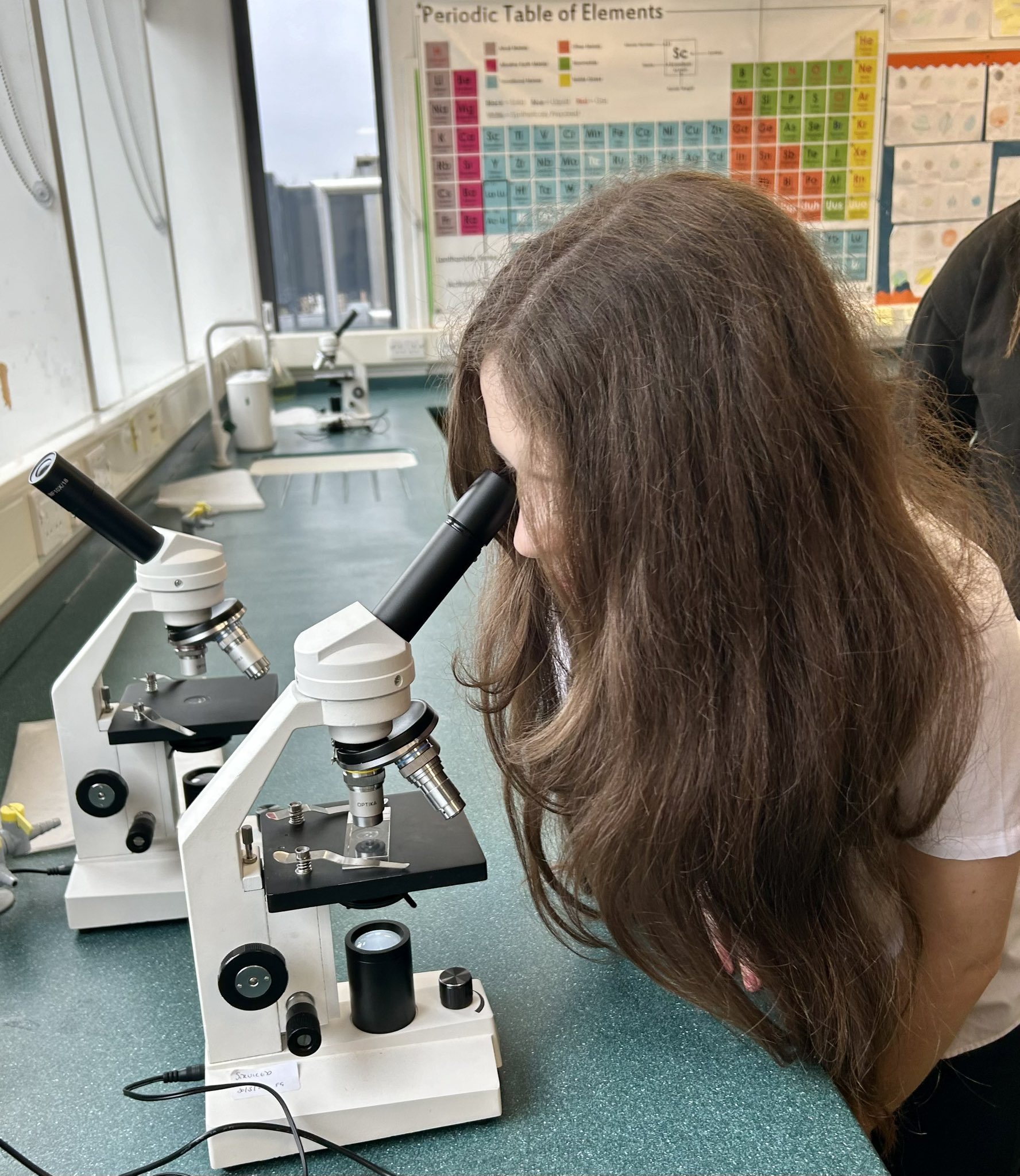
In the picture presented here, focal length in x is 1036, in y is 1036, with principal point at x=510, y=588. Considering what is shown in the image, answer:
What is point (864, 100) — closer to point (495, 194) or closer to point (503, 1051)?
point (495, 194)

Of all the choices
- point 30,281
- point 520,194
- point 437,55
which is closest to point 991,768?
point 30,281

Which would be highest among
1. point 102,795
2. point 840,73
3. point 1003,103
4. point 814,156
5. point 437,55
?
point 437,55

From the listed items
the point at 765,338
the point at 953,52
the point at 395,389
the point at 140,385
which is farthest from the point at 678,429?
the point at 953,52

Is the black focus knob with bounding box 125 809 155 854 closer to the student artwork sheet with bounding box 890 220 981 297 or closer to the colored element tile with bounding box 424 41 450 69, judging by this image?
the colored element tile with bounding box 424 41 450 69

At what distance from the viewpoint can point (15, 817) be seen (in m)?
1.02

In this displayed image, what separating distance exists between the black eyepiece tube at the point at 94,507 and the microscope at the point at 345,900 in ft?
0.85

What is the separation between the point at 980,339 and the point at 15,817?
1396 mm

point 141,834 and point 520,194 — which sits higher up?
point 520,194

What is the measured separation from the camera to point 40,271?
184 centimetres

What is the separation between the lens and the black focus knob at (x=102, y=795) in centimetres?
89

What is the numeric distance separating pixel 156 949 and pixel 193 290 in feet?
11.8

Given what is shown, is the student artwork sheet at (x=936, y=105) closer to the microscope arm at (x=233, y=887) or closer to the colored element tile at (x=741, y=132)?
the colored element tile at (x=741, y=132)

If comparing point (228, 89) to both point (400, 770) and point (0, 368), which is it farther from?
point (400, 770)

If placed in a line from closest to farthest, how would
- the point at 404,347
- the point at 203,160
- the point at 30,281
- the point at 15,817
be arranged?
the point at 15,817
the point at 30,281
the point at 203,160
the point at 404,347
